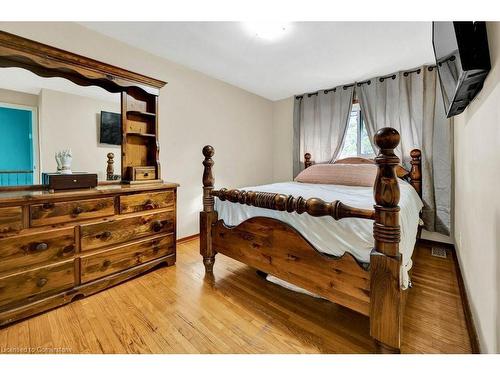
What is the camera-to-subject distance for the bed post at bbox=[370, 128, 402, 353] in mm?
984

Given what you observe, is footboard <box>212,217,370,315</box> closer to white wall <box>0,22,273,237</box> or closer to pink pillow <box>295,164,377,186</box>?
white wall <box>0,22,273,237</box>

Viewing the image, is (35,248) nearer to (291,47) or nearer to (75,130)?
(75,130)

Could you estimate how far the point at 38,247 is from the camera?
141 cm

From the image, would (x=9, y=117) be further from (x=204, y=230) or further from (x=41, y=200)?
(x=204, y=230)

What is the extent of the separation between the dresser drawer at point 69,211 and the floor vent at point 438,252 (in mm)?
3181

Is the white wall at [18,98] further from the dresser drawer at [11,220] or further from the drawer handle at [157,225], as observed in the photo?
the drawer handle at [157,225]

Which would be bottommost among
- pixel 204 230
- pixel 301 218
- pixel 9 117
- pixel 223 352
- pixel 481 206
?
pixel 223 352

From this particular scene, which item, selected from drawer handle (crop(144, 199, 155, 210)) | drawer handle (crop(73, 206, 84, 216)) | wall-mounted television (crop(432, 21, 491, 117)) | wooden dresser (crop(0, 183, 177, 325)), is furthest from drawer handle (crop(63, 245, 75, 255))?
wall-mounted television (crop(432, 21, 491, 117))

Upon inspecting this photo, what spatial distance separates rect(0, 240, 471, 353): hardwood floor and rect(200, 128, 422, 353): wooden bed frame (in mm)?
241

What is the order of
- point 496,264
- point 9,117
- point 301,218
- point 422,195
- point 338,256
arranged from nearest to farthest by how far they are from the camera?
point 496,264, point 338,256, point 301,218, point 9,117, point 422,195

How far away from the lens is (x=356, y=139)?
3.21m

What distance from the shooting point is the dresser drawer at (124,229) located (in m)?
1.62
